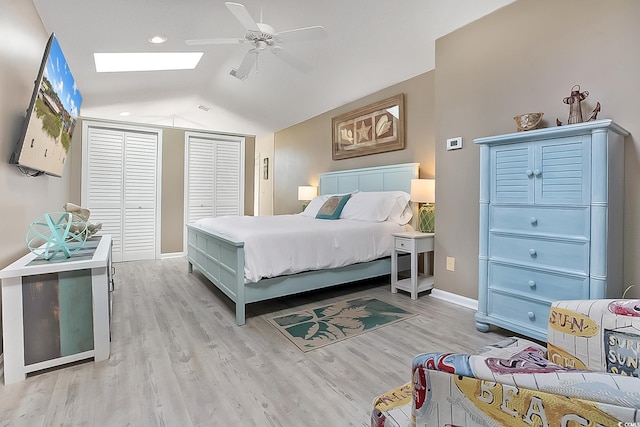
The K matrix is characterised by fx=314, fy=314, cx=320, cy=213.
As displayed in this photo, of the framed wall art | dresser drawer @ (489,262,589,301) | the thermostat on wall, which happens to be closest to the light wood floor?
dresser drawer @ (489,262,589,301)

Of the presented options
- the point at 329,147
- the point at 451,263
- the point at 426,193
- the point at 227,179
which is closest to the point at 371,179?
the point at 426,193

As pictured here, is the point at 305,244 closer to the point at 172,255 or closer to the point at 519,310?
the point at 519,310

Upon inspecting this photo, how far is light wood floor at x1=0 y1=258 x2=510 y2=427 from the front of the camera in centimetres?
152

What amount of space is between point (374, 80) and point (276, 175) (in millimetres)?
3413

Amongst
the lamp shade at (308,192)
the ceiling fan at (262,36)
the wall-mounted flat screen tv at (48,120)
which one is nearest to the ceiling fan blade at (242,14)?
the ceiling fan at (262,36)

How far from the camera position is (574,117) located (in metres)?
2.09

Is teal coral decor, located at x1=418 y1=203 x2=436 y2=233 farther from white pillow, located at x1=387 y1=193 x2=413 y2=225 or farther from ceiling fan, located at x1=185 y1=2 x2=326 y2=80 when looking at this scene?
ceiling fan, located at x1=185 y1=2 x2=326 y2=80

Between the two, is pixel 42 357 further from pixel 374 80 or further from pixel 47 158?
pixel 374 80

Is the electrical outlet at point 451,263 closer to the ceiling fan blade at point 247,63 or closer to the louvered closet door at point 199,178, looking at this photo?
the ceiling fan blade at point 247,63

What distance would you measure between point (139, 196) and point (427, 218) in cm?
470

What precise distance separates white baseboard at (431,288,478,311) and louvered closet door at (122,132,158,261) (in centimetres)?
469

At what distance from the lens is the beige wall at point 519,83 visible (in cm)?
203

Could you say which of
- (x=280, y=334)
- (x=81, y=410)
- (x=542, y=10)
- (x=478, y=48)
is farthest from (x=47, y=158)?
(x=542, y=10)

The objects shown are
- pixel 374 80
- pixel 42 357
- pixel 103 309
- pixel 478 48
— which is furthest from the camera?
pixel 374 80
